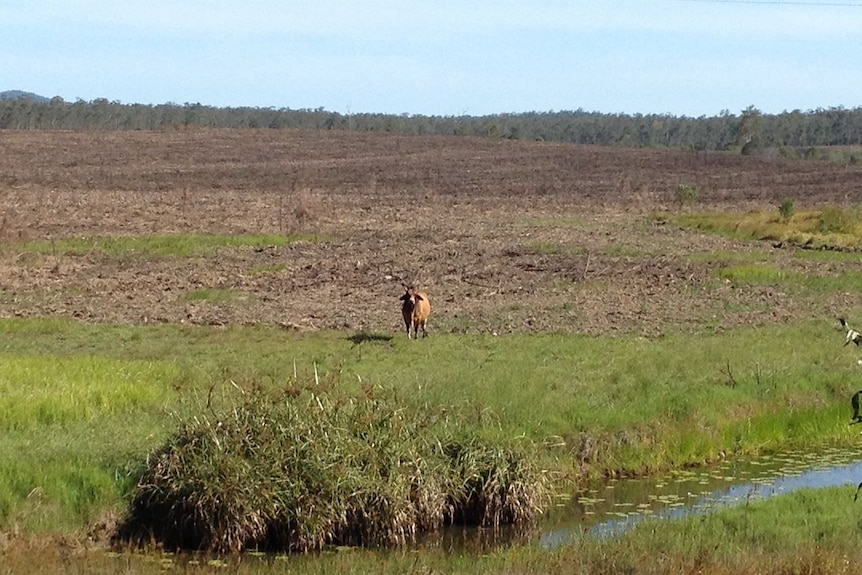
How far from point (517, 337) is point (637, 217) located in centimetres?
2564

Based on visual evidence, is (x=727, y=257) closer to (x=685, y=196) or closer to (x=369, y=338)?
(x=369, y=338)

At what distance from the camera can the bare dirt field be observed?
24266 millimetres

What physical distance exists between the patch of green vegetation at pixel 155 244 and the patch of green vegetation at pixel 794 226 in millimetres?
13120

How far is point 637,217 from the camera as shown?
46.0m

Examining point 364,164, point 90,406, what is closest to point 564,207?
point 364,164

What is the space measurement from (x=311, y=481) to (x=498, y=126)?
141816mm

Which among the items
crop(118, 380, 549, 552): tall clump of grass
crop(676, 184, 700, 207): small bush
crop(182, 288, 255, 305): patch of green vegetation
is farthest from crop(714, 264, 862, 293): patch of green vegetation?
crop(676, 184, 700, 207): small bush

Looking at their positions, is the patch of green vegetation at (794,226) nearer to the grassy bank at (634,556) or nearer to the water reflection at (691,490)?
the water reflection at (691,490)

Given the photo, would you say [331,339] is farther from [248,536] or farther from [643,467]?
[248,536]

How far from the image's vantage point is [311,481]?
12.4m

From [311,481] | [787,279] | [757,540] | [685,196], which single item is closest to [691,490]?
[757,540]

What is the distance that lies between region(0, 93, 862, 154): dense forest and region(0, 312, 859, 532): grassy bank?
9766 cm

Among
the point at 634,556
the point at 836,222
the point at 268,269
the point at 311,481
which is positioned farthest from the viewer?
the point at 836,222

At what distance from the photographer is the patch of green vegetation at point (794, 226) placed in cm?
3634
